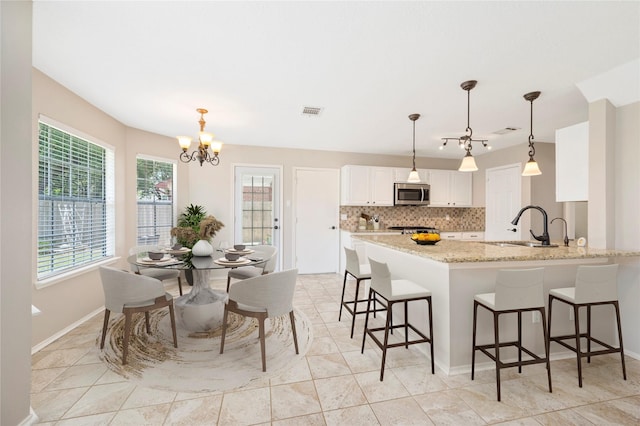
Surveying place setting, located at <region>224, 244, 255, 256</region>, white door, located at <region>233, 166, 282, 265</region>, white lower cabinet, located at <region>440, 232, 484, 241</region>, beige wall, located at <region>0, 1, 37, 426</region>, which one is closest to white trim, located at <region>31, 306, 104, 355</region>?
beige wall, located at <region>0, 1, 37, 426</region>

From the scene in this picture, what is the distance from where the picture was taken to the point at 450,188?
585 cm

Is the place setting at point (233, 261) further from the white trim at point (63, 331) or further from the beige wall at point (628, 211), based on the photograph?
the beige wall at point (628, 211)

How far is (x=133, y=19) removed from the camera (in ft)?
5.91

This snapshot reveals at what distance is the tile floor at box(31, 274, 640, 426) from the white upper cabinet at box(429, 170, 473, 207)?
369 cm

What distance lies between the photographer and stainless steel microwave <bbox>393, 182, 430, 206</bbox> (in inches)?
218

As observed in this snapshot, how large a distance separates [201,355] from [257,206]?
314 cm

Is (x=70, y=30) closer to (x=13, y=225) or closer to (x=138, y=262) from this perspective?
(x=13, y=225)

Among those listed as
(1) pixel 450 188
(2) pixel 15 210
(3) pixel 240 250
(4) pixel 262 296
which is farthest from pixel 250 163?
(1) pixel 450 188

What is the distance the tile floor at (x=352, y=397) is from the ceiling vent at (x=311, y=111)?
262 cm

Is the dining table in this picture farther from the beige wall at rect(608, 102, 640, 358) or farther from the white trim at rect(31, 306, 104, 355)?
the beige wall at rect(608, 102, 640, 358)

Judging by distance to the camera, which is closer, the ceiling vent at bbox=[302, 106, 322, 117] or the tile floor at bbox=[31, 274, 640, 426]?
the tile floor at bbox=[31, 274, 640, 426]

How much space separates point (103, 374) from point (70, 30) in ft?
8.08

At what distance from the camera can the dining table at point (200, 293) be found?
270cm

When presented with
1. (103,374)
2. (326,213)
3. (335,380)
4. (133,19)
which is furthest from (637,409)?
(326,213)
